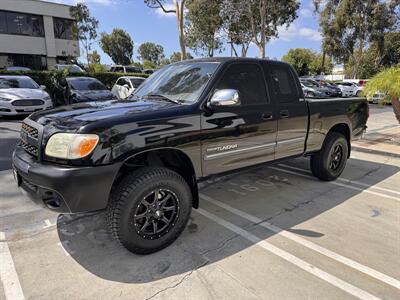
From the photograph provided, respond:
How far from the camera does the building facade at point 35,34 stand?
3034 centimetres

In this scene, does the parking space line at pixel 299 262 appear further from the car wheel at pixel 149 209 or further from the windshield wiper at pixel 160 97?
the windshield wiper at pixel 160 97

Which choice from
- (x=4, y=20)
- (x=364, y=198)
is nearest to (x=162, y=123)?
(x=364, y=198)

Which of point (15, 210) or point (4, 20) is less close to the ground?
point (4, 20)

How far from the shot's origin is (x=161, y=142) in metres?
3.06

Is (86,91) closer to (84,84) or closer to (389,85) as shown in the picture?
(84,84)

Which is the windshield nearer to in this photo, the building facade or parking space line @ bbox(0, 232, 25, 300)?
parking space line @ bbox(0, 232, 25, 300)

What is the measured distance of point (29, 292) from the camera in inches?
102

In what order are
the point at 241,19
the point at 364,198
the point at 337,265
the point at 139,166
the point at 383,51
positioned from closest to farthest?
the point at 337,265
the point at 139,166
the point at 364,198
the point at 241,19
the point at 383,51

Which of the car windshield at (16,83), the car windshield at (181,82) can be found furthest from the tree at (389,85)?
the car windshield at (16,83)

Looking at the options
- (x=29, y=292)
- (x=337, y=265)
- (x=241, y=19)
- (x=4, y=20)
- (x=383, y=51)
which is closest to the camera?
(x=29, y=292)

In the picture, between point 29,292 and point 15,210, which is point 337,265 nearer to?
point 29,292

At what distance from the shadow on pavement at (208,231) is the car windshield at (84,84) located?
8980 mm

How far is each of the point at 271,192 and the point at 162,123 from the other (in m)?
2.52

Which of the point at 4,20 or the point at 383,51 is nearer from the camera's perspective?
the point at 4,20
